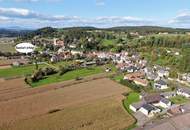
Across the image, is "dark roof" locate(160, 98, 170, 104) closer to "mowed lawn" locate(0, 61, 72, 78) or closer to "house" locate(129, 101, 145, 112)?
"house" locate(129, 101, 145, 112)

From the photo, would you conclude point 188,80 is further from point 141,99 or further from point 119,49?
point 119,49

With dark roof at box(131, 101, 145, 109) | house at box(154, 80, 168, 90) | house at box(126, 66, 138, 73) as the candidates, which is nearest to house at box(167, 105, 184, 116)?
Answer: dark roof at box(131, 101, 145, 109)

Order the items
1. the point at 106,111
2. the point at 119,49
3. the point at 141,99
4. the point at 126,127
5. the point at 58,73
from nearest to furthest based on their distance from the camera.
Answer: the point at 126,127
the point at 106,111
the point at 141,99
the point at 58,73
the point at 119,49

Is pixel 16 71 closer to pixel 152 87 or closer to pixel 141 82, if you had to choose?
pixel 141 82

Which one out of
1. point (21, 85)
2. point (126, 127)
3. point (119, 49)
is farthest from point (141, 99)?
point (119, 49)

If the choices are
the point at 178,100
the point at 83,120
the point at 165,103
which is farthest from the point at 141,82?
the point at 83,120

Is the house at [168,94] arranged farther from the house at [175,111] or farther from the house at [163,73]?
the house at [163,73]
